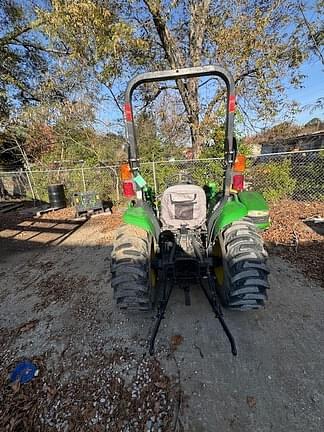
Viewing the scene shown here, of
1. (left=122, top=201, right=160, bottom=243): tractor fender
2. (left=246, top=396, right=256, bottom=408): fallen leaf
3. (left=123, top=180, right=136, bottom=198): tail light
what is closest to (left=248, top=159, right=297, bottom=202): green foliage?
(left=122, top=201, right=160, bottom=243): tractor fender

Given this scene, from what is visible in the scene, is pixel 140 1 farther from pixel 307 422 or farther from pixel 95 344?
pixel 307 422

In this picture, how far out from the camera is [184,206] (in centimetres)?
267

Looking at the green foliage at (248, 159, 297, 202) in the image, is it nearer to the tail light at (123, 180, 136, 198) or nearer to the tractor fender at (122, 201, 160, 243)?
the tractor fender at (122, 201, 160, 243)

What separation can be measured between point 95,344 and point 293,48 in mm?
8605

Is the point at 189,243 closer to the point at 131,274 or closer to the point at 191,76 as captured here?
the point at 131,274

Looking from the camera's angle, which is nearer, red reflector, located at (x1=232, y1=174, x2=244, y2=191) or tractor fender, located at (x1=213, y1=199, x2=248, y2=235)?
tractor fender, located at (x1=213, y1=199, x2=248, y2=235)

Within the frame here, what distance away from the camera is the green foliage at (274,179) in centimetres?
621

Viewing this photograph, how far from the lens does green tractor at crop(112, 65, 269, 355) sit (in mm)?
2029

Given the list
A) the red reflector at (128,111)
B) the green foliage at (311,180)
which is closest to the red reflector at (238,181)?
the red reflector at (128,111)

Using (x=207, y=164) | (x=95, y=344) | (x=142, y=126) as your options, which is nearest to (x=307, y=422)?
(x=95, y=344)

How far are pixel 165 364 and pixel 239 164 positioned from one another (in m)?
1.90

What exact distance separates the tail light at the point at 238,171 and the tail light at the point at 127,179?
1049 mm

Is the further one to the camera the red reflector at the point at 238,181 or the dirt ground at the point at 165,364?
→ the red reflector at the point at 238,181

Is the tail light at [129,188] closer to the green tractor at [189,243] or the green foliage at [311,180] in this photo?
the green tractor at [189,243]
